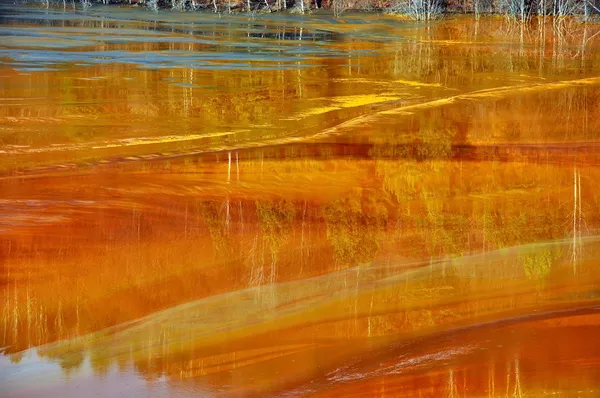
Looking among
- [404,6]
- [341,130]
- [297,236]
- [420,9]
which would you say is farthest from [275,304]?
[404,6]

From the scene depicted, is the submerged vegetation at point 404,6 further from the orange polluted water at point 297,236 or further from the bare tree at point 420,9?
the orange polluted water at point 297,236

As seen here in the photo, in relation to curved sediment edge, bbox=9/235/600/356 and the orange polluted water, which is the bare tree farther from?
curved sediment edge, bbox=9/235/600/356

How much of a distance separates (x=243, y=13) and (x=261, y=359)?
29862 mm

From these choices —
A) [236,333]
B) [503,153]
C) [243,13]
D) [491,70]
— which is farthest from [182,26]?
[236,333]

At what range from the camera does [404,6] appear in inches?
1292

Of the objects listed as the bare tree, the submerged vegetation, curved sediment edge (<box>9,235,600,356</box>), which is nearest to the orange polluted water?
curved sediment edge (<box>9,235,600,356</box>)

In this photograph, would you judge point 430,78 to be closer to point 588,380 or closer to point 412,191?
point 412,191

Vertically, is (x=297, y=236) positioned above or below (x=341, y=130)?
below

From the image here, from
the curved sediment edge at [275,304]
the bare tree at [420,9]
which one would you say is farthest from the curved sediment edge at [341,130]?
the bare tree at [420,9]

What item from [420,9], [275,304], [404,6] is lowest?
[275,304]

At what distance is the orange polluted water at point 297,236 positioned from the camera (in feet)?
16.2

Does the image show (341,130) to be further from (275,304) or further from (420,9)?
(420,9)

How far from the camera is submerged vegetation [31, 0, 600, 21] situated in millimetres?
28767

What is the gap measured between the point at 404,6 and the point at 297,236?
26.8 meters
